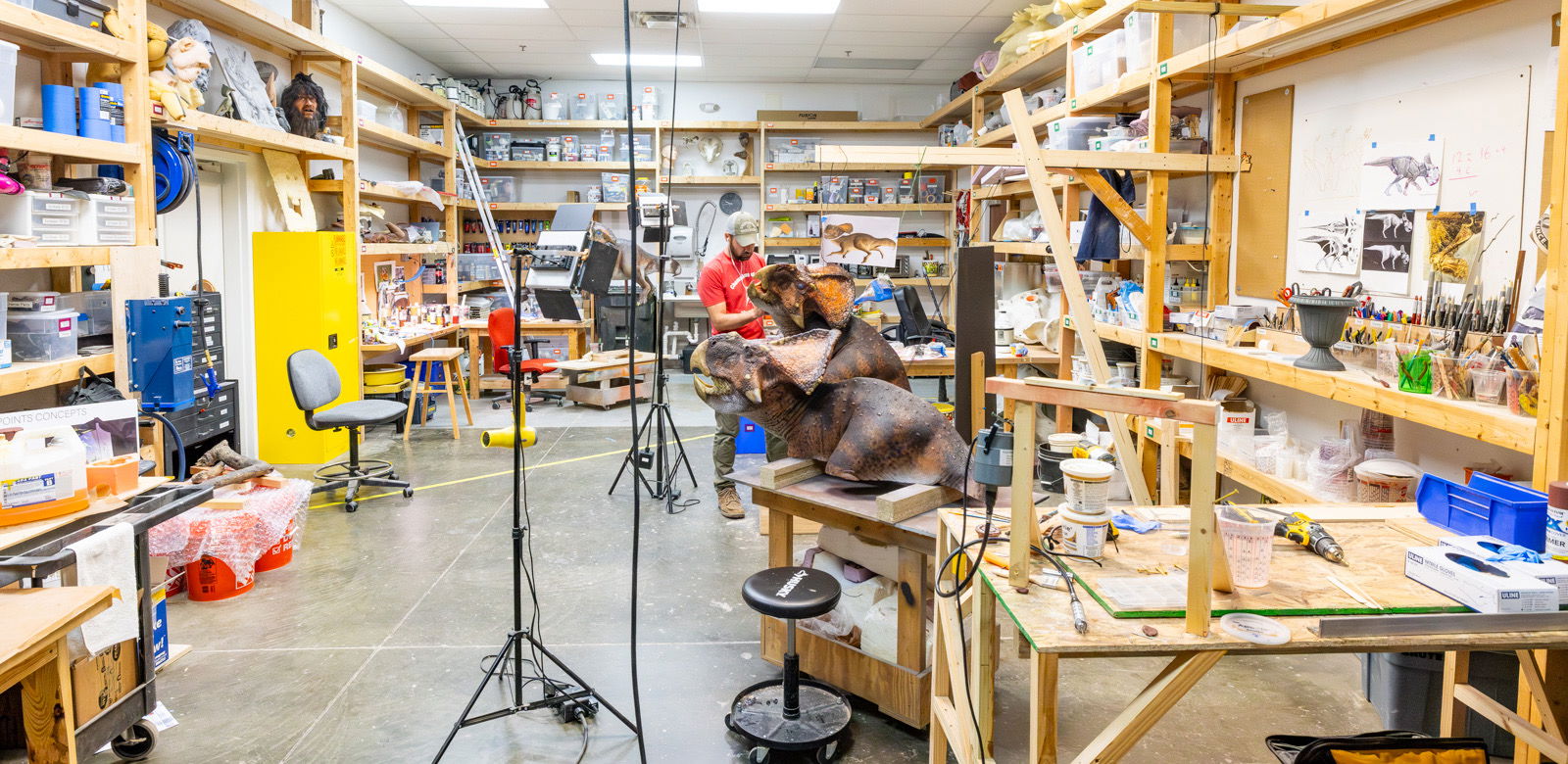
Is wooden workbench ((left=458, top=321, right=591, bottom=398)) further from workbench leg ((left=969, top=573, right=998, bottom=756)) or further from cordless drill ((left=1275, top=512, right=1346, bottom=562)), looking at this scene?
cordless drill ((left=1275, top=512, right=1346, bottom=562))

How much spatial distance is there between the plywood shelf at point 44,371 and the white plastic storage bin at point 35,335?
1.9 inches

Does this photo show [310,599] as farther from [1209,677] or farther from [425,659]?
[1209,677]

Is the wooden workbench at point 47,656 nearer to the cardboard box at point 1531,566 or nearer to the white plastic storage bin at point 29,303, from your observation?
the white plastic storage bin at point 29,303

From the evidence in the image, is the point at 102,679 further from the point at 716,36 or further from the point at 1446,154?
the point at 716,36

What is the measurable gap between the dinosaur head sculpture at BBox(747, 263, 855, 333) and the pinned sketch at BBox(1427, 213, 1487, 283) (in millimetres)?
1999

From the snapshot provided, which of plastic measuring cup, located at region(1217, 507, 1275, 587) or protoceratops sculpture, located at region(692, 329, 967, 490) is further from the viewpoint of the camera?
protoceratops sculpture, located at region(692, 329, 967, 490)

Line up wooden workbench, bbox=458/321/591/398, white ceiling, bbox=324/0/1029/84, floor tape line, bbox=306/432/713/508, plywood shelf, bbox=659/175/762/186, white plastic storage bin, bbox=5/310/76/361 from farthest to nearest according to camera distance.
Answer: plywood shelf, bbox=659/175/762/186 → wooden workbench, bbox=458/321/591/398 → white ceiling, bbox=324/0/1029/84 → floor tape line, bbox=306/432/713/508 → white plastic storage bin, bbox=5/310/76/361

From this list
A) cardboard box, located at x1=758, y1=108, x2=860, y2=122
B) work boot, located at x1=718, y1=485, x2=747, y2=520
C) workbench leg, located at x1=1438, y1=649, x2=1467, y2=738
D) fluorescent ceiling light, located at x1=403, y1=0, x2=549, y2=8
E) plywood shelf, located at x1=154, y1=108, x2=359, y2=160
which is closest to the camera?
workbench leg, located at x1=1438, y1=649, x2=1467, y2=738

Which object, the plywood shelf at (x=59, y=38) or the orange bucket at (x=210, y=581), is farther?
the orange bucket at (x=210, y=581)

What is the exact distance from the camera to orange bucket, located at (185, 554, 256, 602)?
3.77 metres

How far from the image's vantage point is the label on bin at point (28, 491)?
2389 millimetres

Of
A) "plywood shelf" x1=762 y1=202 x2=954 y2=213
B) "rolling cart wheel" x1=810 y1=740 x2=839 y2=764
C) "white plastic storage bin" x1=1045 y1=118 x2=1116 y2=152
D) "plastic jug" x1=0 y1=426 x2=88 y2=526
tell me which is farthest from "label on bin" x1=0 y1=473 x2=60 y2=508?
"plywood shelf" x1=762 y1=202 x2=954 y2=213

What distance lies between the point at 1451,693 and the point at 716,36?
24.1ft

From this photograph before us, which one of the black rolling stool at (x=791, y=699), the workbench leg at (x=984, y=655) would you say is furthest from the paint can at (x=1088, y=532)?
the black rolling stool at (x=791, y=699)
